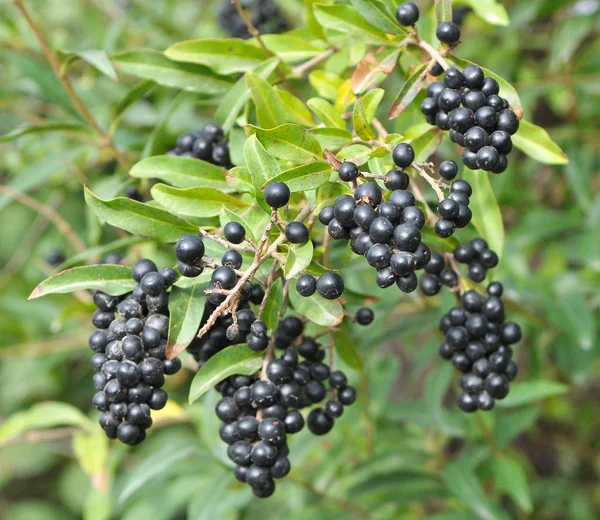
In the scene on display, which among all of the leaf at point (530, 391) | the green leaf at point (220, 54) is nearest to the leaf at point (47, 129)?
the green leaf at point (220, 54)

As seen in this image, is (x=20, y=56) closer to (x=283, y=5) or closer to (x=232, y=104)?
(x=232, y=104)

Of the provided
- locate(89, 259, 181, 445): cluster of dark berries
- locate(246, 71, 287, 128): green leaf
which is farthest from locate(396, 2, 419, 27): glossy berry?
locate(89, 259, 181, 445): cluster of dark berries

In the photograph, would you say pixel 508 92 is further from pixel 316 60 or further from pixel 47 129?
pixel 47 129

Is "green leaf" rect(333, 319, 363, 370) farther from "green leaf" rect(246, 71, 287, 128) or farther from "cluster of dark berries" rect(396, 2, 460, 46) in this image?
"cluster of dark berries" rect(396, 2, 460, 46)

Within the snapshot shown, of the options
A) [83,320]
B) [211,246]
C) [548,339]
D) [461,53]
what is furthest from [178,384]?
[211,246]

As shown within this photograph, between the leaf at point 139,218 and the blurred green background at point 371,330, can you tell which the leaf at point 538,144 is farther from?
the leaf at point 139,218

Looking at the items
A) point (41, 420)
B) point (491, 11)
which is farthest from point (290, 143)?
point (41, 420)
